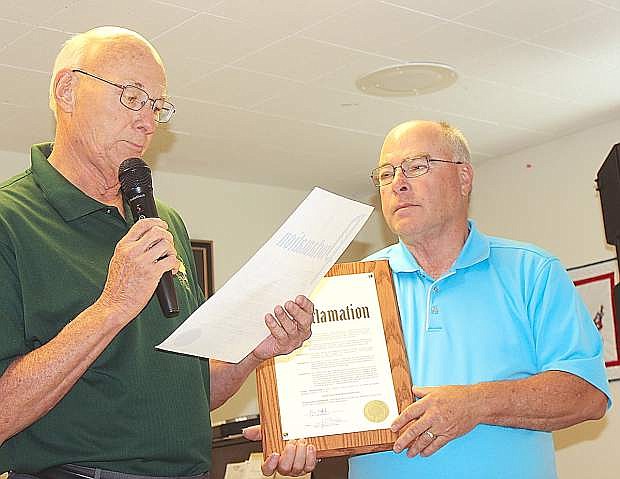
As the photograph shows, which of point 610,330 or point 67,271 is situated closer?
point 67,271

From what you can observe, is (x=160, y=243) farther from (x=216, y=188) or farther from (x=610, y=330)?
(x=216, y=188)

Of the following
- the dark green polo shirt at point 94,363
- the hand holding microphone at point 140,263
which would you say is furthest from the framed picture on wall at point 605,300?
the hand holding microphone at point 140,263

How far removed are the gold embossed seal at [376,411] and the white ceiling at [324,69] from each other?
2.03 meters

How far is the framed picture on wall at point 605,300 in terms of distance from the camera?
5.57 m

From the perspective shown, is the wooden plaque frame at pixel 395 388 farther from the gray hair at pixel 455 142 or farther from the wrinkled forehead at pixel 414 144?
the gray hair at pixel 455 142

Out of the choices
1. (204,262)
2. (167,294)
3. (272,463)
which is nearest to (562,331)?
(272,463)

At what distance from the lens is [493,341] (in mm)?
2471

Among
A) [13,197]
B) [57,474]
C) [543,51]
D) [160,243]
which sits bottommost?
[57,474]

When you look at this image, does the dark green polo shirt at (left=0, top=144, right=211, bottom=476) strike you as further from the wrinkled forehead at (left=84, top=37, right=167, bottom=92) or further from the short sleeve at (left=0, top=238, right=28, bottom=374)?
the wrinkled forehead at (left=84, top=37, right=167, bottom=92)

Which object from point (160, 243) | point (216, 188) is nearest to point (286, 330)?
point (160, 243)

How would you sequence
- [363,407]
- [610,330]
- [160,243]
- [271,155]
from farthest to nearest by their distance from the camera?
[271,155] → [610,330] → [363,407] → [160,243]

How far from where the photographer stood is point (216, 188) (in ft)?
21.8

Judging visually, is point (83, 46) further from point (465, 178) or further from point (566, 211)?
point (566, 211)

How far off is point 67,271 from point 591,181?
4.65 m
